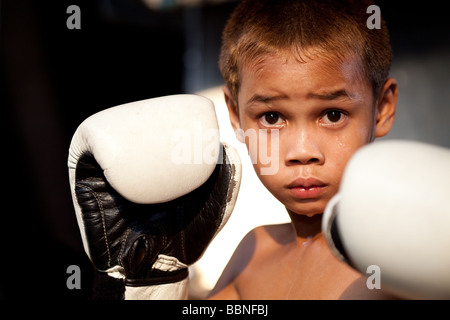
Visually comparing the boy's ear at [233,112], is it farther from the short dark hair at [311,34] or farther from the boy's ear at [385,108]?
the boy's ear at [385,108]

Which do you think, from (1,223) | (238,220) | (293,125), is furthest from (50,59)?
(293,125)

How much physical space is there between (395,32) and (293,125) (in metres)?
1.12

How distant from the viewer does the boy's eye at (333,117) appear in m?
0.73

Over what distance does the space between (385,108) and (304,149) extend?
0.23 m

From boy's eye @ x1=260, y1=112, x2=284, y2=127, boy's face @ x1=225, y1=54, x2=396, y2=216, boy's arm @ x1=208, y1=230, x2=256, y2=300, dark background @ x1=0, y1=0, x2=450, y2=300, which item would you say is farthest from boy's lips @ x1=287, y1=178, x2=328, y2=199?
dark background @ x1=0, y1=0, x2=450, y2=300

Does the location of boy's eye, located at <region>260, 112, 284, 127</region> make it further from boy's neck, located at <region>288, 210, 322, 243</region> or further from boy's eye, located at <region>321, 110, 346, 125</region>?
boy's neck, located at <region>288, 210, 322, 243</region>

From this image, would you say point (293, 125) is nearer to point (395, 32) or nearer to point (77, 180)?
point (77, 180)

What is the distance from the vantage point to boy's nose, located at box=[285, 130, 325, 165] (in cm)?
71

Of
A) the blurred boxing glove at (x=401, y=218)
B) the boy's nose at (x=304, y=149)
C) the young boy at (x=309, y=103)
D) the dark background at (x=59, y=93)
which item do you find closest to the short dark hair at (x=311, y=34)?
the young boy at (x=309, y=103)

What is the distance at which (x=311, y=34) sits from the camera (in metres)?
0.74

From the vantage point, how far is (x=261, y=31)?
788 mm

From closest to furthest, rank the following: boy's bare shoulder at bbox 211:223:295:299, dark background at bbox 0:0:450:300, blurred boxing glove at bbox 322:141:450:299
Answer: blurred boxing glove at bbox 322:141:450:299 < boy's bare shoulder at bbox 211:223:295:299 < dark background at bbox 0:0:450:300

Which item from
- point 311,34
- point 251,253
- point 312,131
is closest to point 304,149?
point 312,131

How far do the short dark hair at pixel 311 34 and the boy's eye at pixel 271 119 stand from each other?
93 millimetres
